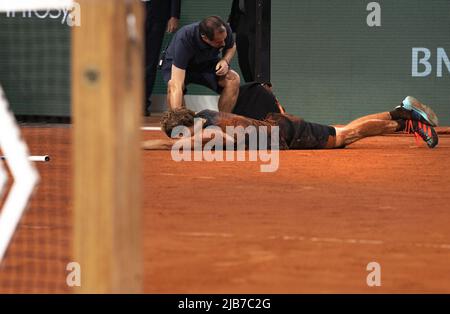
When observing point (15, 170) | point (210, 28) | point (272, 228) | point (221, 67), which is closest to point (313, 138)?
point (221, 67)

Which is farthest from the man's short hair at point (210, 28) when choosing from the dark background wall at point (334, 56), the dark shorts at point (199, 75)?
the dark background wall at point (334, 56)

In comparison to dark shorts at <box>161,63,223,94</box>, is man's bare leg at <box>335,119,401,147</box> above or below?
below

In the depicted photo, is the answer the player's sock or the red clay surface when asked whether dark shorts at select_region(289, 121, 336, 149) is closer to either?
the player's sock

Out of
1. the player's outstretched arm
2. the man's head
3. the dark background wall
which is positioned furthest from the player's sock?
the dark background wall

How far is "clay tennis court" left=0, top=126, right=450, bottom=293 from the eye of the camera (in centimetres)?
439

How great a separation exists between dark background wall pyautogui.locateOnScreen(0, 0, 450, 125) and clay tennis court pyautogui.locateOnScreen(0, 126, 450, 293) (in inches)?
197

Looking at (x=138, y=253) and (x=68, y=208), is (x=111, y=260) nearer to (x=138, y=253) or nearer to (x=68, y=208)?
(x=138, y=253)

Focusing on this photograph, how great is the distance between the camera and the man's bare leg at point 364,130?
10664 mm

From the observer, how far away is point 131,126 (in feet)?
10.2

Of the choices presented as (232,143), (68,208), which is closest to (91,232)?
(68,208)

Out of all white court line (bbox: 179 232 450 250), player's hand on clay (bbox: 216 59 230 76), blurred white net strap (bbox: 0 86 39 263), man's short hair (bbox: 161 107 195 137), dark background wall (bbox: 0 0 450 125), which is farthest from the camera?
dark background wall (bbox: 0 0 450 125)

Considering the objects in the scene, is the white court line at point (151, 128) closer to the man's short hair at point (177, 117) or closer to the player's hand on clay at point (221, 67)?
the player's hand on clay at point (221, 67)

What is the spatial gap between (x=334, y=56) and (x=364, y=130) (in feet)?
14.1

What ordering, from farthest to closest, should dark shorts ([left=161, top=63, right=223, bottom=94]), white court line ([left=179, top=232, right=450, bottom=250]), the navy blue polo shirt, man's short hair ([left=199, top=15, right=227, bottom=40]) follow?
dark shorts ([left=161, top=63, right=223, bottom=94]), the navy blue polo shirt, man's short hair ([left=199, top=15, right=227, bottom=40]), white court line ([left=179, top=232, right=450, bottom=250])
